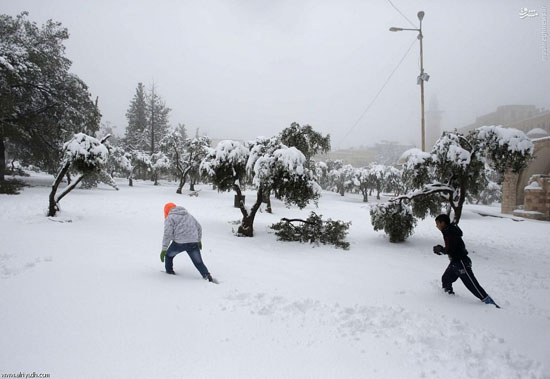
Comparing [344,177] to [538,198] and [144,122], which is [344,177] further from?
[144,122]

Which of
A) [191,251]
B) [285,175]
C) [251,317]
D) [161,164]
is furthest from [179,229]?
[161,164]

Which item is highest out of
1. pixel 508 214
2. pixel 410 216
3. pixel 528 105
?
pixel 528 105

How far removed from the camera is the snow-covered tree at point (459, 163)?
8867 mm

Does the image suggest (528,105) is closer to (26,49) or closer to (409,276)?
(409,276)

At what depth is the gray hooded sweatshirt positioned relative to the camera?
5285 mm

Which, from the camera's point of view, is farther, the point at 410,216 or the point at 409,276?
the point at 410,216

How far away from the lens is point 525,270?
8.12m

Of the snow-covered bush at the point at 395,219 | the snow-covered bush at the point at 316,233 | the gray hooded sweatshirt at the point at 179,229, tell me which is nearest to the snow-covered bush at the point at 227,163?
the snow-covered bush at the point at 316,233

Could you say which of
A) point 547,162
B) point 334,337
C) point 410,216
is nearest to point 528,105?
point 547,162

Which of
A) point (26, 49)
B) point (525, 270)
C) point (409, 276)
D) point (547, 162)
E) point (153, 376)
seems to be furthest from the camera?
point (547, 162)

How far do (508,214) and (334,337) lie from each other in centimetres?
2782

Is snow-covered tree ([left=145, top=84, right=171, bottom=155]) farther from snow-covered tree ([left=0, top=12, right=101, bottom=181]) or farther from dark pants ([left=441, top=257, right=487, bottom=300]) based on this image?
dark pants ([left=441, top=257, right=487, bottom=300])

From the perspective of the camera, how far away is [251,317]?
13.8 feet

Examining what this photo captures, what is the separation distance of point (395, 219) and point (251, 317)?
346 inches
